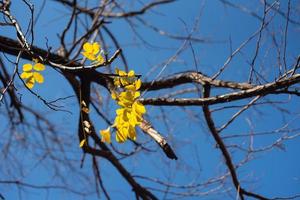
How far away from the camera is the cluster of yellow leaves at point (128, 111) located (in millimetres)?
1605

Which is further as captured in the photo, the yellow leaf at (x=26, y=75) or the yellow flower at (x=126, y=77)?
the yellow leaf at (x=26, y=75)

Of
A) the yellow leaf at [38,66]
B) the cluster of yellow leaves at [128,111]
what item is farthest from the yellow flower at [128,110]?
the yellow leaf at [38,66]

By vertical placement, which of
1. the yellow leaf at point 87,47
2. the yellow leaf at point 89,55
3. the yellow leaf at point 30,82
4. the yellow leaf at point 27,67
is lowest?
the yellow leaf at point 30,82

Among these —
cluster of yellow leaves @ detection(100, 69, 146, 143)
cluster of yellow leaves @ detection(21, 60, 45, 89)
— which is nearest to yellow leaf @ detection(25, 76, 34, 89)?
cluster of yellow leaves @ detection(21, 60, 45, 89)

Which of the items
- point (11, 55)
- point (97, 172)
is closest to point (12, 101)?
point (97, 172)

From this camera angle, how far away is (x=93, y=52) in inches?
65.3

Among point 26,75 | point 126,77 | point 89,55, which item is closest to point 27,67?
point 26,75

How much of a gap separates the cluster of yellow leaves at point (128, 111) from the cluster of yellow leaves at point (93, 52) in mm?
88

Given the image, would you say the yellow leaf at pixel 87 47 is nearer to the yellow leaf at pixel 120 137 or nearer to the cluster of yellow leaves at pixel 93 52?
the cluster of yellow leaves at pixel 93 52

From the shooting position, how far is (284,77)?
2.06 metres

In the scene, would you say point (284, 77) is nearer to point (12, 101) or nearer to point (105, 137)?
point (105, 137)

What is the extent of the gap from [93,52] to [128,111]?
0.87 feet

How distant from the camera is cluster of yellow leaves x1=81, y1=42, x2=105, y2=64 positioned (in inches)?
64.7

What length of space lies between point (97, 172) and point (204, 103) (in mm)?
2107
